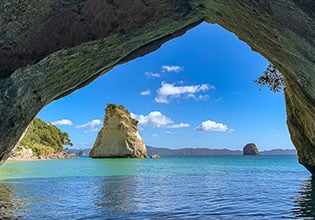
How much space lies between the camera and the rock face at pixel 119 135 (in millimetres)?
102125

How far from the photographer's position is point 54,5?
8648mm

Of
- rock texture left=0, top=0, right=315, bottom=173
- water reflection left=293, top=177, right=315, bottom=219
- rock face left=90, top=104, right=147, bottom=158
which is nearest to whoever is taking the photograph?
rock texture left=0, top=0, right=315, bottom=173

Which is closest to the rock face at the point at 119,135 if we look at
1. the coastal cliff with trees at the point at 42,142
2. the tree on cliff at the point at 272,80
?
the coastal cliff with trees at the point at 42,142

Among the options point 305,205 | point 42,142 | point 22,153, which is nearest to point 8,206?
point 305,205

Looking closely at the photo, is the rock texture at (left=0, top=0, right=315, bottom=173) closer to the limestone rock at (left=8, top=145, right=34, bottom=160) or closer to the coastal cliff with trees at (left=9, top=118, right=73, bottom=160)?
the limestone rock at (left=8, top=145, right=34, bottom=160)

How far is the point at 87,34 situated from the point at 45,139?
410ft

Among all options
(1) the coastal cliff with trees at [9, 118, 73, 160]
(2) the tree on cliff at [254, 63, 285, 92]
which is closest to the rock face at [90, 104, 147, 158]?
(1) the coastal cliff with trees at [9, 118, 73, 160]

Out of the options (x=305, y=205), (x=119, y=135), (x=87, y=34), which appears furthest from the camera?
(x=119, y=135)

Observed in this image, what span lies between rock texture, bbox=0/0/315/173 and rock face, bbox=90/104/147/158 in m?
91.5

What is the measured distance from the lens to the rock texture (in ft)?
27.9

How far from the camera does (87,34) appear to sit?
30.9 ft

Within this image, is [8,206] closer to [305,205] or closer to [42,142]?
[305,205]

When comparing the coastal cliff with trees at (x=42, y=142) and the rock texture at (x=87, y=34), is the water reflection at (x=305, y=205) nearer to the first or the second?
the rock texture at (x=87, y=34)

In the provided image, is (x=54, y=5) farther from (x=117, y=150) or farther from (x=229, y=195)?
(x=117, y=150)
